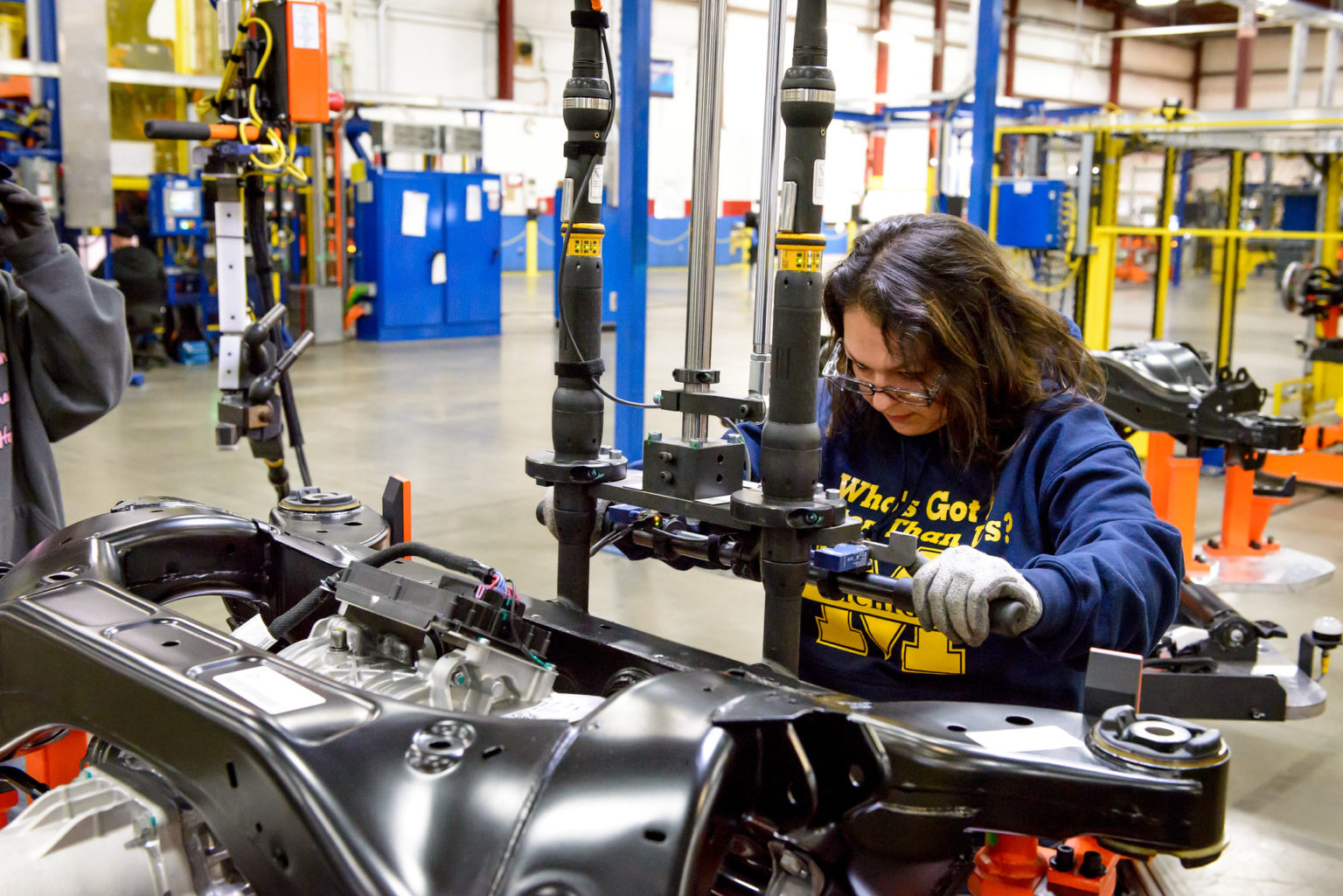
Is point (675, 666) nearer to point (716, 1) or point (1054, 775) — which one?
point (1054, 775)

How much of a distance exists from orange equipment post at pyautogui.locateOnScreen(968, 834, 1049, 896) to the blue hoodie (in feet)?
0.86

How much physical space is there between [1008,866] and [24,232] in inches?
82.2

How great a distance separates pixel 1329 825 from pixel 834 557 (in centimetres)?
215

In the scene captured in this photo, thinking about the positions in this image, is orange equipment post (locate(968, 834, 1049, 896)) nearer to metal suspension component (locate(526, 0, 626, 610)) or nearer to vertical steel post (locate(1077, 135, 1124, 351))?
metal suspension component (locate(526, 0, 626, 610))

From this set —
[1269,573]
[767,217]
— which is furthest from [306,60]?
→ [1269,573]

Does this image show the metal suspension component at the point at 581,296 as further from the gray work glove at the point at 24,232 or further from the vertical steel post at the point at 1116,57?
the vertical steel post at the point at 1116,57

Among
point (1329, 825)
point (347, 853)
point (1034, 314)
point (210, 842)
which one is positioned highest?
point (1034, 314)

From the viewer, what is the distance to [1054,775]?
1.01m

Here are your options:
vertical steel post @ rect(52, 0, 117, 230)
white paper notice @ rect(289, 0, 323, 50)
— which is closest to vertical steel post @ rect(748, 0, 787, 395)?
white paper notice @ rect(289, 0, 323, 50)

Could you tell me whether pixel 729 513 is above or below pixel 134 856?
above

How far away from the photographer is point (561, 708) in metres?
1.28

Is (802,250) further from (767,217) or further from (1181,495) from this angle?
(1181,495)

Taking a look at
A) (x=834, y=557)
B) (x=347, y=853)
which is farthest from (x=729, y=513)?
(x=347, y=853)

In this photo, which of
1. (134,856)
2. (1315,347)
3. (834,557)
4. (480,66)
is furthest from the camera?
(480,66)
